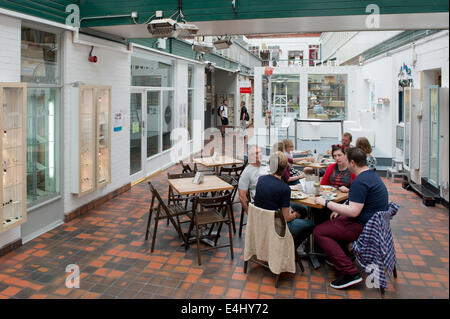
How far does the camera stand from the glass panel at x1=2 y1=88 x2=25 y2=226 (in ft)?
16.6

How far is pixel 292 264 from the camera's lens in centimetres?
430

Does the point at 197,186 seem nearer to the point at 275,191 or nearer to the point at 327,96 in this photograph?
the point at 275,191

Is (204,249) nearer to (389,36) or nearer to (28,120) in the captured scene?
(28,120)

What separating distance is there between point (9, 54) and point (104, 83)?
2.53 metres

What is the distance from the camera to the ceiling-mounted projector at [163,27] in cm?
555

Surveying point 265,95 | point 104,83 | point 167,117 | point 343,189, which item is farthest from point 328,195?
point 265,95

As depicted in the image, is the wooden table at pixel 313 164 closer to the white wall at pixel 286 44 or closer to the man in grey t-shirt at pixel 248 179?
the man in grey t-shirt at pixel 248 179

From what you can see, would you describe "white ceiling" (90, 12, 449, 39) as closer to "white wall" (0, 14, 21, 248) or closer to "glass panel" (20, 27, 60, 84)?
"glass panel" (20, 27, 60, 84)

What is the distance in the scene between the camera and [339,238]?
→ 169 inches

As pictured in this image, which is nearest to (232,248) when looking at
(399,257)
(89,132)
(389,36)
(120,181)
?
(399,257)

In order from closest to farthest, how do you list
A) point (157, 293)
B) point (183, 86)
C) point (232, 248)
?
point (157, 293) → point (232, 248) → point (183, 86)

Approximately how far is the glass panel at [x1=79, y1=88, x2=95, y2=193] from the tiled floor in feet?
2.88

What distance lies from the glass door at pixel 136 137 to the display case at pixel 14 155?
160 inches

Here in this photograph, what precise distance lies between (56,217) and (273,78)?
11596 mm
